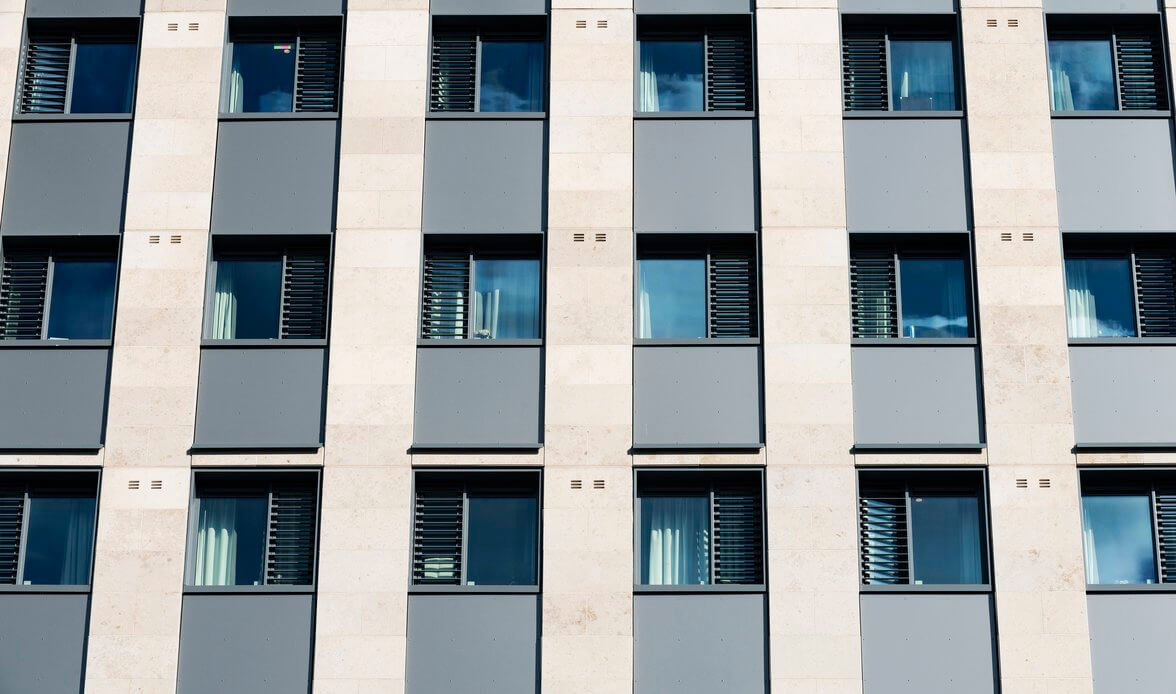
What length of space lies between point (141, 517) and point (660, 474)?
8281 mm

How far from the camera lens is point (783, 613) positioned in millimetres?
25125

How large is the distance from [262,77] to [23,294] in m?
5.59

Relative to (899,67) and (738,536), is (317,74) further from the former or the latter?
(738,536)

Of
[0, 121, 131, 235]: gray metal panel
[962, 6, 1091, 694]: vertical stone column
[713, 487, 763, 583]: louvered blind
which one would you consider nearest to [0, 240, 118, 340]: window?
[0, 121, 131, 235]: gray metal panel

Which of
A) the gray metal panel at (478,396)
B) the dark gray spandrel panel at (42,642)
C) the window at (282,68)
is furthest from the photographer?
the window at (282,68)

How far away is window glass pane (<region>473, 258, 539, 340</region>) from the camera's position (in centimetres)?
2727

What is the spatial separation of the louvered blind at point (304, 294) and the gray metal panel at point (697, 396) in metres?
5.35

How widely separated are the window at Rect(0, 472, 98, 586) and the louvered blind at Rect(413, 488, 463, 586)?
17.1 feet

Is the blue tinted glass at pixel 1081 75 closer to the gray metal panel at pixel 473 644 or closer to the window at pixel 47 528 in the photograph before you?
the gray metal panel at pixel 473 644

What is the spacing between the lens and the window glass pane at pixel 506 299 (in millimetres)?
27266

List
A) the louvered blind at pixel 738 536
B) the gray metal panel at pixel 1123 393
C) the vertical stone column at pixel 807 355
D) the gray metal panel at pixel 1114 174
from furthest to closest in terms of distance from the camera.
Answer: the gray metal panel at pixel 1114 174
the gray metal panel at pixel 1123 393
the louvered blind at pixel 738 536
the vertical stone column at pixel 807 355

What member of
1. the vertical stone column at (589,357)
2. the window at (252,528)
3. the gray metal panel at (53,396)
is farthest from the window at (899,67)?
the gray metal panel at (53,396)

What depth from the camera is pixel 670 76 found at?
28.8 meters

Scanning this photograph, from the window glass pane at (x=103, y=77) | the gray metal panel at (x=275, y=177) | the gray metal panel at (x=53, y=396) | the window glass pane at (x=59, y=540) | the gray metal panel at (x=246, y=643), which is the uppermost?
the window glass pane at (x=103, y=77)
